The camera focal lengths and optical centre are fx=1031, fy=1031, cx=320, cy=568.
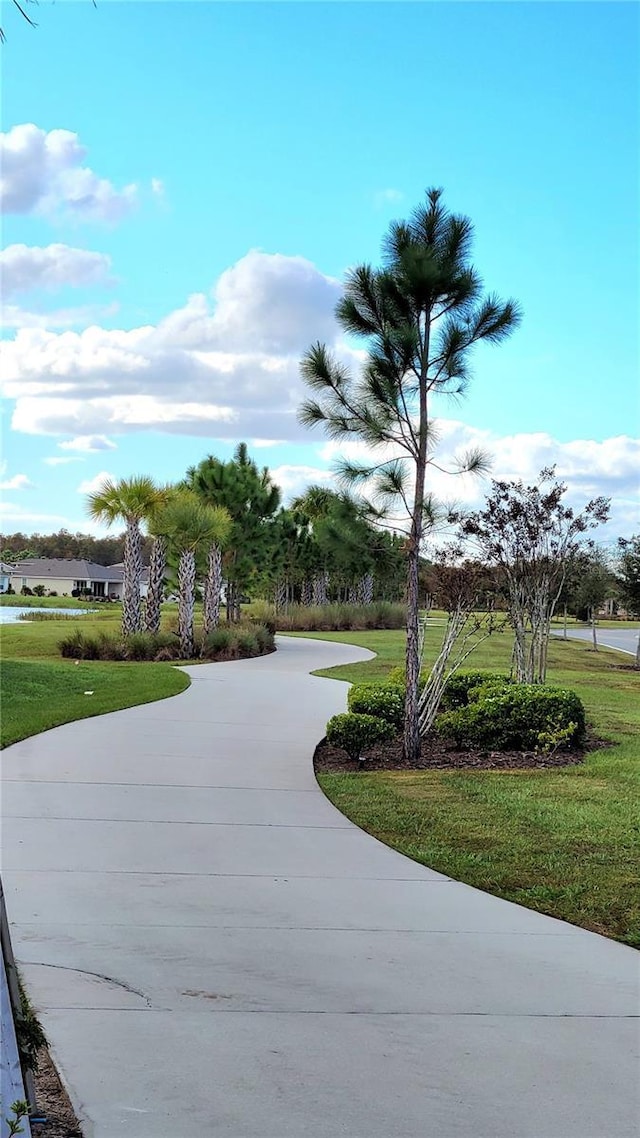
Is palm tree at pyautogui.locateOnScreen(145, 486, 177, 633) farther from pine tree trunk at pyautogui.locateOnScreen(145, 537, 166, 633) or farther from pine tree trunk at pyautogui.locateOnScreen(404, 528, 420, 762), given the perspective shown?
pine tree trunk at pyautogui.locateOnScreen(404, 528, 420, 762)

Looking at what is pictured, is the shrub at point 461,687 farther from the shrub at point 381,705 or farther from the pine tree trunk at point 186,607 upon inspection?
the pine tree trunk at point 186,607

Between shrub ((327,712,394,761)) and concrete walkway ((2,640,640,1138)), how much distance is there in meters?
2.49

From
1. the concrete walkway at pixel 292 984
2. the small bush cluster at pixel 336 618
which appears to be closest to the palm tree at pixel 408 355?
the concrete walkway at pixel 292 984

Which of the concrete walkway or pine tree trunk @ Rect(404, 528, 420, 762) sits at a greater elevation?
pine tree trunk @ Rect(404, 528, 420, 762)

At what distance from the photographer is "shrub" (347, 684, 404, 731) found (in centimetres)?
1177

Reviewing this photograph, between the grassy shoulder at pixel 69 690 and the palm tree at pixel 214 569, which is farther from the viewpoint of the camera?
the palm tree at pixel 214 569

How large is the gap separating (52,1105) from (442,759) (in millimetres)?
7943

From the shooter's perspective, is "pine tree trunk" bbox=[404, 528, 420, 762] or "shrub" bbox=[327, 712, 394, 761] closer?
"shrub" bbox=[327, 712, 394, 761]

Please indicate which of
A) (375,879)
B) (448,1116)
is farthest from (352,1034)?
(375,879)

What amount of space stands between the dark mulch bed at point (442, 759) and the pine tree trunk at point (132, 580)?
15384 mm

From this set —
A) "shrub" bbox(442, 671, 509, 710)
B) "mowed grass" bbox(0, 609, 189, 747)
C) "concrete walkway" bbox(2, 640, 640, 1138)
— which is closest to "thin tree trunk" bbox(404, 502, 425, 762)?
"shrub" bbox(442, 671, 509, 710)

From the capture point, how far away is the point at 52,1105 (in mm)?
3281

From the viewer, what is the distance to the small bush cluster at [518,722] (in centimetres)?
1148

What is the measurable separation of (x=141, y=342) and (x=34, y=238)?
7863mm
